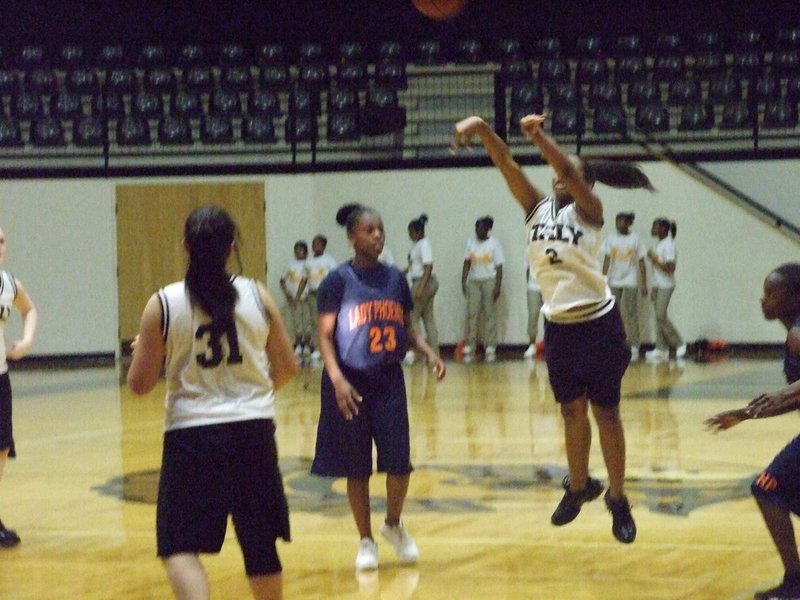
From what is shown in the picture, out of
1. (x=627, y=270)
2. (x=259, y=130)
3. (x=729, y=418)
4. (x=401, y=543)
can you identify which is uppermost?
(x=259, y=130)

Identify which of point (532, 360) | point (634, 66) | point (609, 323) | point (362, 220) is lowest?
point (532, 360)

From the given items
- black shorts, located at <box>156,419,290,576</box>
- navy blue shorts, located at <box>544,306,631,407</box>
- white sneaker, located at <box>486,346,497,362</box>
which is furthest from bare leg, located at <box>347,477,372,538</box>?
white sneaker, located at <box>486,346,497,362</box>

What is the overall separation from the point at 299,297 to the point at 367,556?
1183 centimetres

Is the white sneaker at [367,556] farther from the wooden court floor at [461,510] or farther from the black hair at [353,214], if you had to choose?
the black hair at [353,214]

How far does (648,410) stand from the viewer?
11172 millimetres

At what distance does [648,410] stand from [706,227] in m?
7.02

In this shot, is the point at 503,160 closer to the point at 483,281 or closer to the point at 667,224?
the point at 667,224

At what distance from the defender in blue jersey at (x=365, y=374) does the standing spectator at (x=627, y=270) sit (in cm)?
1095

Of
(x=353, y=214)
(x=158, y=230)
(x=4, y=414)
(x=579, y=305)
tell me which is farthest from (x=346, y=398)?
(x=158, y=230)

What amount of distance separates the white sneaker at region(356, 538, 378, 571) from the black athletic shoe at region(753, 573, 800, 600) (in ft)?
5.95

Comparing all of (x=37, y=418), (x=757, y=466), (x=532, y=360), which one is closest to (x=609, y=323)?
(x=757, y=466)

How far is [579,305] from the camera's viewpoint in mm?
5680

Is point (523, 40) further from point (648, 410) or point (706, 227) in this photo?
point (648, 410)

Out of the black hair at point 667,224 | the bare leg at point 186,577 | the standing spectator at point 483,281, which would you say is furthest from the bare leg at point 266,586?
the standing spectator at point 483,281
